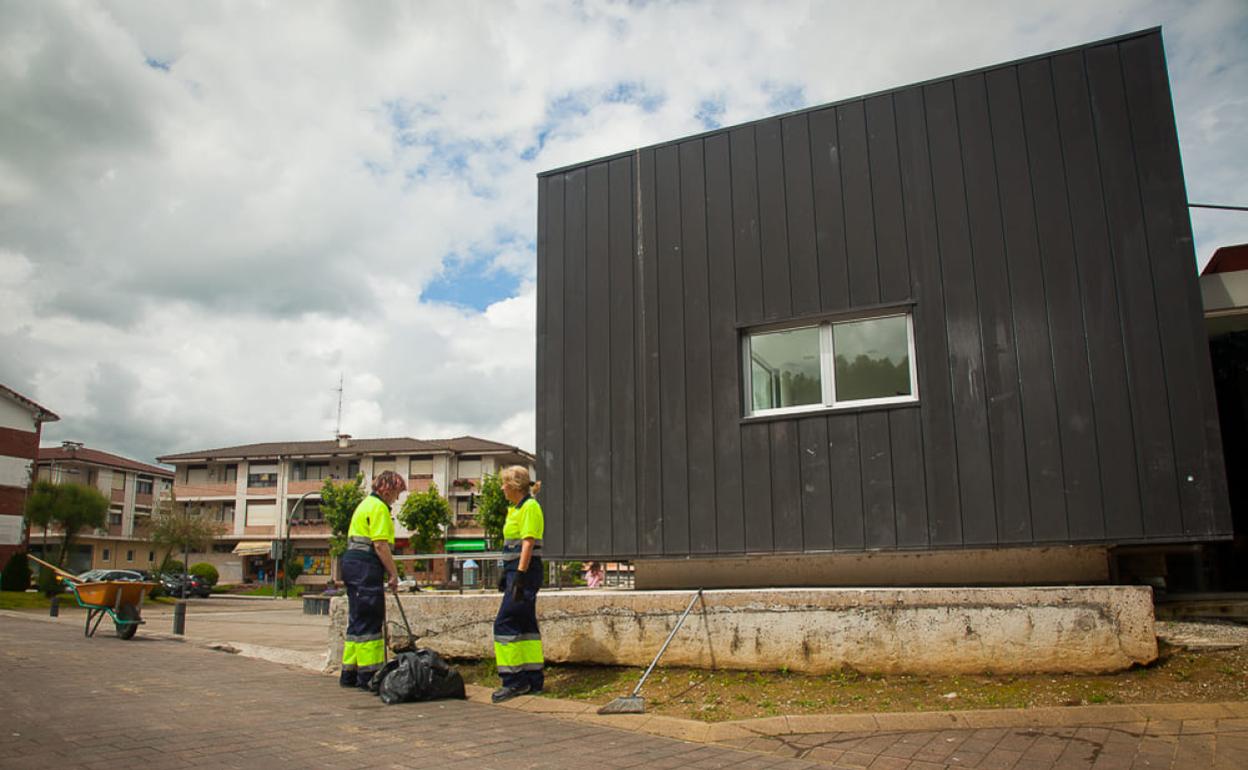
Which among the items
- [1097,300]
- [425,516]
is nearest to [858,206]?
[1097,300]

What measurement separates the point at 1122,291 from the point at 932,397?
161 centimetres

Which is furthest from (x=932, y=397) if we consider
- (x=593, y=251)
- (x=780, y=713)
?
(x=593, y=251)

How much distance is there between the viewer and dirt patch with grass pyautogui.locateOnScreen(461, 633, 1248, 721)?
17.3 feet

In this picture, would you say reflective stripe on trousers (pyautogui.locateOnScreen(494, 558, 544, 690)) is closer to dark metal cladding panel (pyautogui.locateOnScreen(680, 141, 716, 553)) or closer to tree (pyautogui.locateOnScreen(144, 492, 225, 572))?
dark metal cladding panel (pyautogui.locateOnScreen(680, 141, 716, 553))

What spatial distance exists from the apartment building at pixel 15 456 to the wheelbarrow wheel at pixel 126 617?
34991 millimetres

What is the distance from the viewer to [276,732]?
516cm

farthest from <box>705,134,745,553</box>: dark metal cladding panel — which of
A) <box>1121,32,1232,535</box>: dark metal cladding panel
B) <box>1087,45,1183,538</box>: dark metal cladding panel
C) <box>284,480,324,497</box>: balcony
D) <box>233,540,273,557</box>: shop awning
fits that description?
<box>233,540,273,557</box>: shop awning

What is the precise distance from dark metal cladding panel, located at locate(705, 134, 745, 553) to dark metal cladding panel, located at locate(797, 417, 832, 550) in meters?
0.58

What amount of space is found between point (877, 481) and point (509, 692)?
349 centimetres

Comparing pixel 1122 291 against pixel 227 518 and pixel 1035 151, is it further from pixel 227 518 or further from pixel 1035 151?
pixel 227 518

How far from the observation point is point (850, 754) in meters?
4.72

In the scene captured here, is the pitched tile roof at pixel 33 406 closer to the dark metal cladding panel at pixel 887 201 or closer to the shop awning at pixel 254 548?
the shop awning at pixel 254 548

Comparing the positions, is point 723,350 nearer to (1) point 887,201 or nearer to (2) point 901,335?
(2) point 901,335

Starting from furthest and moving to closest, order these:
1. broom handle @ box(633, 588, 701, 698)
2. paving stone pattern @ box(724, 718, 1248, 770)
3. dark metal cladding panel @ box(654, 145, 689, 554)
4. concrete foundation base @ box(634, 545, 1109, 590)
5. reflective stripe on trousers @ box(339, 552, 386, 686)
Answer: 1. dark metal cladding panel @ box(654, 145, 689, 554)
2. reflective stripe on trousers @ box(339, 552, 386, 686)
3. concrete foundation base @ box(634, 545, 1109, 590)
4. broom handle @ box(633, 588, 701, 698)
5. paving stone pattern @ box(724, 718, 1248, 770)
